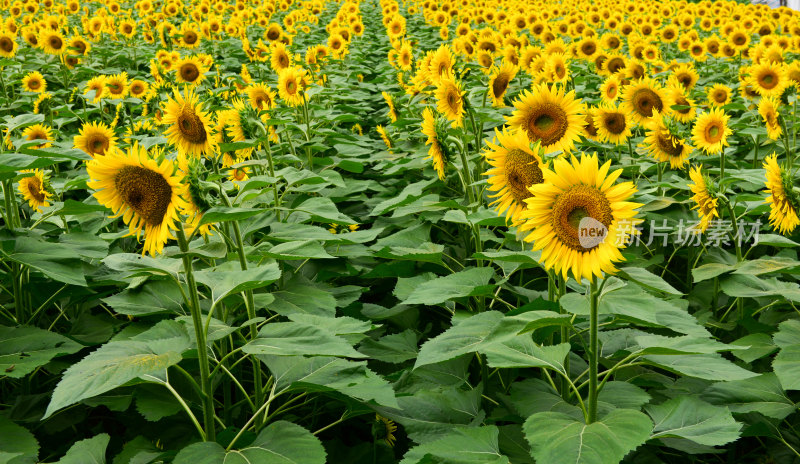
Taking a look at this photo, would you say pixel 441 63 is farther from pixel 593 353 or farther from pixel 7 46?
pixel 7 46

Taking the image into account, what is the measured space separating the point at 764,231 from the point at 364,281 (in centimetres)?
237

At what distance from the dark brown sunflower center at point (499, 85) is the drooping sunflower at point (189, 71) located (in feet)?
8.53

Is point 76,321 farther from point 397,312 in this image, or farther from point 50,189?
point 397,312

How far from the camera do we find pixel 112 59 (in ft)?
29.2

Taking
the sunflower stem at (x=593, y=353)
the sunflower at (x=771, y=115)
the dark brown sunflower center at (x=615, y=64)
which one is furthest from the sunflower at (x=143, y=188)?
the dark brown sunflower center at (x=615, y=64)

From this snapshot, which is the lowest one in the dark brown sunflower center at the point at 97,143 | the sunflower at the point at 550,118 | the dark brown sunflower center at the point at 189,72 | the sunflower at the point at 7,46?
the dark brown sunflower center at the point at 97,143

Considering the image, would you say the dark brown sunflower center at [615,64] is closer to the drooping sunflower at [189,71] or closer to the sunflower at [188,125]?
the drooping sunflower at [189,71]

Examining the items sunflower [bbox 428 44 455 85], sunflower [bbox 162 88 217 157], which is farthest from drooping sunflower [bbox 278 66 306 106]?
sunflower [bbox 162 88 217 157]

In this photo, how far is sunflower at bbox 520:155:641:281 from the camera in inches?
72.2

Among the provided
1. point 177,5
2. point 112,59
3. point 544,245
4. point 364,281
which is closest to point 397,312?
point 364,281

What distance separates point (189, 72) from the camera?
18.5 feet

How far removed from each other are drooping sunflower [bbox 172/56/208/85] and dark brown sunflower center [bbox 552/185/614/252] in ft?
14.4

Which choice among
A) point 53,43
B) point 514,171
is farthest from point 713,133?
point 53,43

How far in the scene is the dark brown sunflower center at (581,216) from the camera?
1.86m
